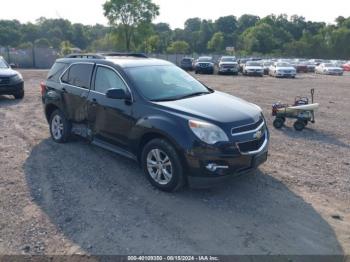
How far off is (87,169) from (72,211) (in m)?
1.42

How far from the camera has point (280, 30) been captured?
112m

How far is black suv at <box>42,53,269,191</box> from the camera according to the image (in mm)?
4418

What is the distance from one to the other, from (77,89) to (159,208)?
2.95 metres

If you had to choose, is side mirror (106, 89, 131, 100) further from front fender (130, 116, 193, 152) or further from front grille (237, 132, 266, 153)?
front grille (237, 132, 266, 153)

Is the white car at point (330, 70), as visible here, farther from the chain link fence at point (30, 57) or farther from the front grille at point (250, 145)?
the front grille at point (250, 145)

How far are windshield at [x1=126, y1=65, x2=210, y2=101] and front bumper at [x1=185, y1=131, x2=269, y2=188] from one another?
1.17 meters

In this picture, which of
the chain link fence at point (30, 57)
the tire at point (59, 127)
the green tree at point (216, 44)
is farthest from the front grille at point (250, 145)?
the green tree at point (216, 44)

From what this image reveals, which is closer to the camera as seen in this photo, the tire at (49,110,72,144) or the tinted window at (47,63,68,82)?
the tire at (49,110,72,144)

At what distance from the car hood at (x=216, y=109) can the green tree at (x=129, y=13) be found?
5855cm

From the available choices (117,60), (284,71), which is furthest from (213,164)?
(284,71)

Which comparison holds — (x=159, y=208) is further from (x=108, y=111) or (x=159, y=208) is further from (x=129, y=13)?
(x=129, y=13)

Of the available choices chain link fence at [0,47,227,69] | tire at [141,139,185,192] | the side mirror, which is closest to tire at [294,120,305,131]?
tire at [141,139,185,192]

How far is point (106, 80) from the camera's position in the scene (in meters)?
5.71

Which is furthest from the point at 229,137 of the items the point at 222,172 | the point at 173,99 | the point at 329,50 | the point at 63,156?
the point at 329,50
